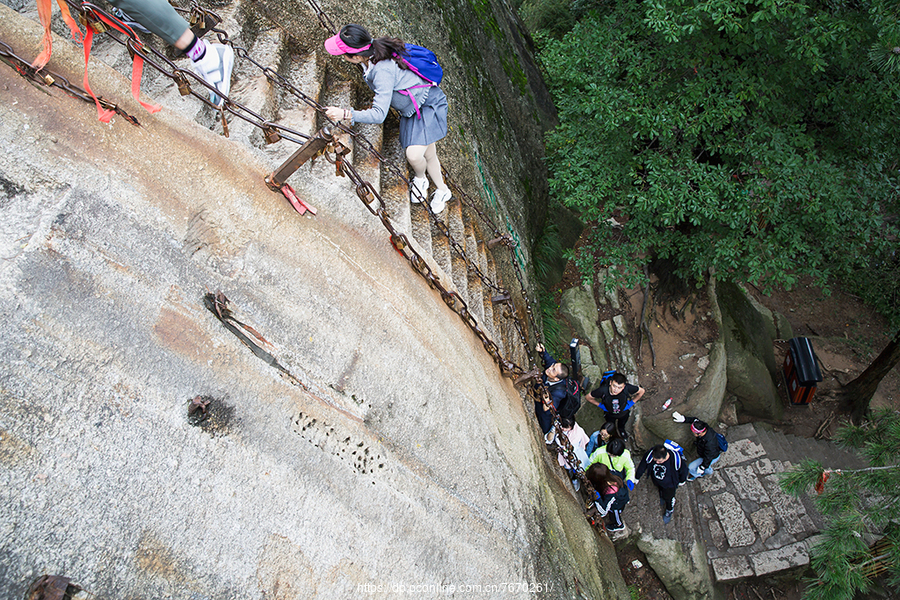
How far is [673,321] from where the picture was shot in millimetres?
8656

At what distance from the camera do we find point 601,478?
5.70 meters

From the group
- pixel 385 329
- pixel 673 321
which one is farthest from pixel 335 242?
pixel 673 321

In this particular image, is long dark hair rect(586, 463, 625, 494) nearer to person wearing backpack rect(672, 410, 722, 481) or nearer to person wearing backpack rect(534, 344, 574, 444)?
person wearing backpack rect(534, 344, 574, 444)

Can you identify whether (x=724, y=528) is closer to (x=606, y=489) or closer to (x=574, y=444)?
(x=606, y=489)

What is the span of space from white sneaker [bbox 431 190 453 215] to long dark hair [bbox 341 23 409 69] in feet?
3.82

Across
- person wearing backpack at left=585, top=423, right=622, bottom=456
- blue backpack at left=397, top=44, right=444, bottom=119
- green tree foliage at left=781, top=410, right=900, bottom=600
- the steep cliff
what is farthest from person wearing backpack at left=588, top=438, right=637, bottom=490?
blue backpack at left=397, top=44, right=444, bottom=119

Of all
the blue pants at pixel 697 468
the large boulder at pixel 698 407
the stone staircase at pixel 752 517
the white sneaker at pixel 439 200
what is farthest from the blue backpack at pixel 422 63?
the stone staircase at pixel 752 517

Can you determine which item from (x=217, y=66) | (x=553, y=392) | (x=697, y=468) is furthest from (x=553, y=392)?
(x=217, y=66)

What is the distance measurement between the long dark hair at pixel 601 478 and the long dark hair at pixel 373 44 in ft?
15.3

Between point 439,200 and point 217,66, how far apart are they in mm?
1965

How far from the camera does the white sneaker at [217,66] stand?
9.78ft

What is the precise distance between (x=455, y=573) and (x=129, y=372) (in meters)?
2.19

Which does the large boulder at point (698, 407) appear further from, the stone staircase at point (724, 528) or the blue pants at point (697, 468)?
the blue pants at point (697, 468)

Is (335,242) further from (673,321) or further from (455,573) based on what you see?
(673,321)
